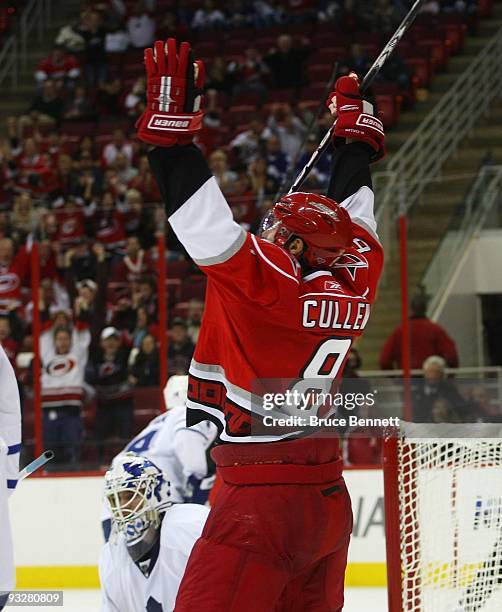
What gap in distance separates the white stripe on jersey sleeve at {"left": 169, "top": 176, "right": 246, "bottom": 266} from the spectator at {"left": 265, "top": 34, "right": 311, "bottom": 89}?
29.8 feet

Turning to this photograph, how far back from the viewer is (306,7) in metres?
12.4

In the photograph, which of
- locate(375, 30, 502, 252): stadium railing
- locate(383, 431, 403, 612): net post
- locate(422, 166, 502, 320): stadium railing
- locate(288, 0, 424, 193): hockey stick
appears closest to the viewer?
locate(383, 431, 403, 612): net post

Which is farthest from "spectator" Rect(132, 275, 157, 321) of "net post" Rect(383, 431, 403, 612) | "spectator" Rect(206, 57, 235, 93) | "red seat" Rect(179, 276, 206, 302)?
"spectator" Rect(206, 57, 235, 93)

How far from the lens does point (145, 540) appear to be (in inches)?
164

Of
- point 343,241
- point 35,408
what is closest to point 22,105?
point 35,408

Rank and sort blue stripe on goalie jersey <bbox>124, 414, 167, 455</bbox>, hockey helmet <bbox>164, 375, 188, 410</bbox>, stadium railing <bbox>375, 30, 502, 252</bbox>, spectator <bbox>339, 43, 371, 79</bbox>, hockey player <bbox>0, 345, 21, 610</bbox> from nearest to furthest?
hockey player <bbox>0, 345, 21, 610</bbox>
blue stripe on goalie jersey <bbox>124, 414, 167, 455</bbox>
hockey helmet <bbox>164, 375, 188, 410</bbox>
stadium railing <bbox>375, 30, 502, 252</bbox>
spectator <bbox>339, 43, 371, 79</bbox>

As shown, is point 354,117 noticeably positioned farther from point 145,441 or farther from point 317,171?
point 317,171

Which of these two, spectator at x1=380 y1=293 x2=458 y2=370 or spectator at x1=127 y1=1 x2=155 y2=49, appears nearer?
spectator at x1=380 y1=293 x2=458 y2=370

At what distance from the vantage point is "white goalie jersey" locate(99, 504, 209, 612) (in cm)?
407

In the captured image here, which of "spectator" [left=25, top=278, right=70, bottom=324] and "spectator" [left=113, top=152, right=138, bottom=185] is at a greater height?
"spectator" [left=113, top=152, right=138, bottom=185]

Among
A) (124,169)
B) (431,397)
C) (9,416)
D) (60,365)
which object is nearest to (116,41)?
(124,169)

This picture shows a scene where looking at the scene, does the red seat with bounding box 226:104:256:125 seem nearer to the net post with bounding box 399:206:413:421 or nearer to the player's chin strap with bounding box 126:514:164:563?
the net post with bounding box 399:206:413:421

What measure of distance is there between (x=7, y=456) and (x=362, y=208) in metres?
1.51

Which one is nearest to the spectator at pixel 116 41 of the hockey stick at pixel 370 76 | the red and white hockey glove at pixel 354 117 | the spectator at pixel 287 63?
the spectator at pixel 287 63
